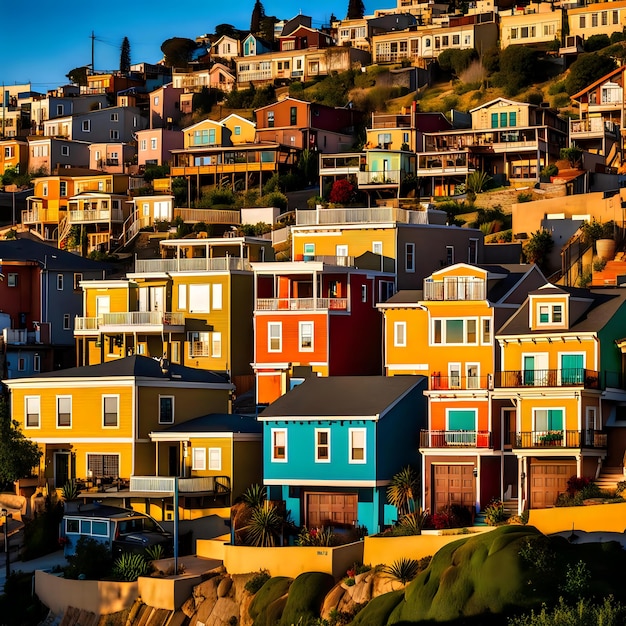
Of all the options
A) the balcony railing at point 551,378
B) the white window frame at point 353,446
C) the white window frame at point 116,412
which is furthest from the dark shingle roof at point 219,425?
the balcony railing at point 551,378

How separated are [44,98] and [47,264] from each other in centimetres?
6330

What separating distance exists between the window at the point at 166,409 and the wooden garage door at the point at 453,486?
1307 centimetres

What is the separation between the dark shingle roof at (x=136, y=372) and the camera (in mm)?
64625

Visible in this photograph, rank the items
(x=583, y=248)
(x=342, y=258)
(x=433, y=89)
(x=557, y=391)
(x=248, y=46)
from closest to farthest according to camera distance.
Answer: (x=557, y=391) < (x=342, y=258) < (x=583, y=248) < (x=433, y=89) < (x=248, y=46)

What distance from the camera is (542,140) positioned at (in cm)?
9950

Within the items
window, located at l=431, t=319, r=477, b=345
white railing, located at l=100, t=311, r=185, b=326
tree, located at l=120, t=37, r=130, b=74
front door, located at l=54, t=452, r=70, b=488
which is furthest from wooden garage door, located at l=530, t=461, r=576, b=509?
tree, located at l=120, t=37, r=130, b=74

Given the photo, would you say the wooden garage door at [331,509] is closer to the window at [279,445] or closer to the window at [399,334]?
the window at [279,445]

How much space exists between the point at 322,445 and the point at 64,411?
505 inches

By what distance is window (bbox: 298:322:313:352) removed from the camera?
2665 inches

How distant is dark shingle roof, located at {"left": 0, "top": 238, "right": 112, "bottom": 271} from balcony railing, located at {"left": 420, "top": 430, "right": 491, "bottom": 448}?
114ft

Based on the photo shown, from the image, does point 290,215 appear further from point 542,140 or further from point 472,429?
point 472,429

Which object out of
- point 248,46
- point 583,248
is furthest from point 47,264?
point 248,46

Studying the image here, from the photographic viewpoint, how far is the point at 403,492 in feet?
185

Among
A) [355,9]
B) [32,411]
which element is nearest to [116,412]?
[32,411]
